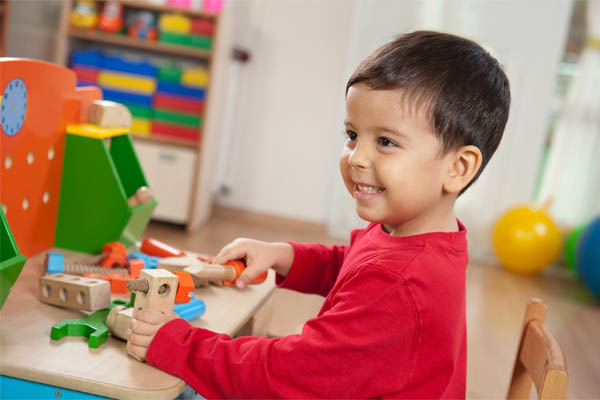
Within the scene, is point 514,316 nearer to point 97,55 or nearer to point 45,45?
point 97,55

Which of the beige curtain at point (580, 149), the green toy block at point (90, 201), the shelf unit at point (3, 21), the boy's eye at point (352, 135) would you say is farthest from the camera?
the beige curtain at point (580, 149)

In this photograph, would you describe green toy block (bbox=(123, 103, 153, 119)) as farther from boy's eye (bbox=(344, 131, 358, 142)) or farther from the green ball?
boy's eye (bbox=(344, 131, 358, 142))

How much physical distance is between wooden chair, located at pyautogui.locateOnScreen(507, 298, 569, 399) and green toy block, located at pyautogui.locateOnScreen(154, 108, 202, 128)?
108 inches

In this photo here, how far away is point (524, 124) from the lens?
397cm

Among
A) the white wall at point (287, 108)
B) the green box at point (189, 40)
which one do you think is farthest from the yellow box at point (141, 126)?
the white wall at point (287, 108)

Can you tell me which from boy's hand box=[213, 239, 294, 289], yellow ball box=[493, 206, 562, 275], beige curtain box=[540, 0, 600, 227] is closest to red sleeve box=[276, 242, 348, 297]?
boy's hand box=[213, 239, 294, 289]

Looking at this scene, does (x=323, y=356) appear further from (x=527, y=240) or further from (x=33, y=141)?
Answer: (x=527, y=240)

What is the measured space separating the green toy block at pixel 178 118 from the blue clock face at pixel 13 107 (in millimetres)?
2577

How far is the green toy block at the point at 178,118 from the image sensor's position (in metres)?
3.59

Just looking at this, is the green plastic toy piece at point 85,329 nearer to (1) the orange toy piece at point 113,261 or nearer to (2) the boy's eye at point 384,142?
(1) the orange toy piece at point 113,261

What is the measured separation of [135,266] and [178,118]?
8.58ft

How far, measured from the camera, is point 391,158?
872 mm

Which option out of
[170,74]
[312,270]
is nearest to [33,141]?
[312,270]

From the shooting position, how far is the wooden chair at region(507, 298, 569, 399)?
0.86 meters
